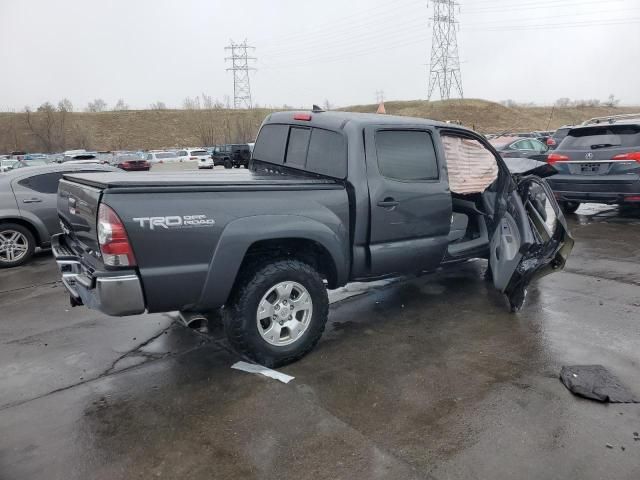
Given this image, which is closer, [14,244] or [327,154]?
[327,154]

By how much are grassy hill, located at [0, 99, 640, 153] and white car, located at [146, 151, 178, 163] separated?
35890 millimetres

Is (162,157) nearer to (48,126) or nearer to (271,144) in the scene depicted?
(271,144)

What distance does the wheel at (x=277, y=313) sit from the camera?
11.7ft

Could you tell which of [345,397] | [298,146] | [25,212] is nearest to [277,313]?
[345,397]

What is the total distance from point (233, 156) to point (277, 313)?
89.9 feet

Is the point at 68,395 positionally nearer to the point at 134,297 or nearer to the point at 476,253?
the point at 134,297

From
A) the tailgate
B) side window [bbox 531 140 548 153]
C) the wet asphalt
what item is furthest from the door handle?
side window [bbox 531 140 548 153]

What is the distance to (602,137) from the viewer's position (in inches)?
345

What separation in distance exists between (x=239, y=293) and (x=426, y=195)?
1.96 m

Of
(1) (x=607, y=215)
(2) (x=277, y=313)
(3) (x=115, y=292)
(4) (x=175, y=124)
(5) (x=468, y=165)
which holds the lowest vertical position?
(1) (x=607, y=215)

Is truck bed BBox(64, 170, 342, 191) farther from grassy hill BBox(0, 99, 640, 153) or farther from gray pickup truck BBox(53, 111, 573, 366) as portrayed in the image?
grassy hill BBox(0, 99, 640, 153)

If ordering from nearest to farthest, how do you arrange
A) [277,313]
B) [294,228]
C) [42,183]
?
[294,228], [277,313], [42,183]

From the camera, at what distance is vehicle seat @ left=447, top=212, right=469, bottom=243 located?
5.40m

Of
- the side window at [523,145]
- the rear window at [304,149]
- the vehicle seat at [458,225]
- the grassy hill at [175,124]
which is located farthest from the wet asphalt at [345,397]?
the grassy hill at [175,124]
